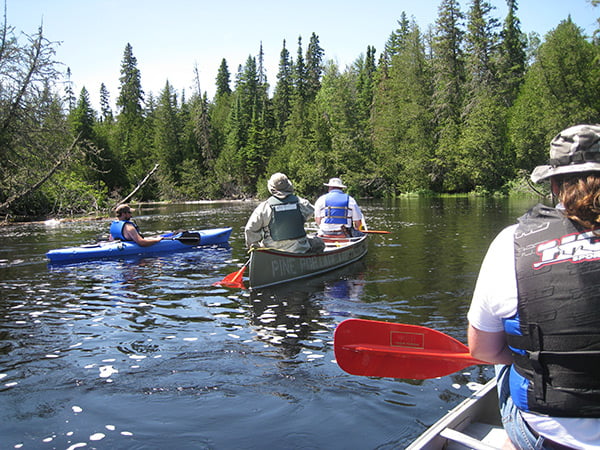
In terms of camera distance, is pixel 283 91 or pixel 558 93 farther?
pixel 283 91

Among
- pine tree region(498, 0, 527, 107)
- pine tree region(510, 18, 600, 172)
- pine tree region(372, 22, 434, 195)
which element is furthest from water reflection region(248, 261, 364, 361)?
pine tree region(498, 0, 527, 107)

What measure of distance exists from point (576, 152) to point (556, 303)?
0.61m

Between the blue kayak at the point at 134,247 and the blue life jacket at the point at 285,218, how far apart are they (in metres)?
4.93

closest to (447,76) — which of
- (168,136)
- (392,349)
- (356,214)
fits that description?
(168,136)

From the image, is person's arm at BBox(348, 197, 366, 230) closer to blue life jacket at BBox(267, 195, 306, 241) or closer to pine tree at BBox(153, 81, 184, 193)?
blue life jacket at BBox(267, 195, 306, 241)

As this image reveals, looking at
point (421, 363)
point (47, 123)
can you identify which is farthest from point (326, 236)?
point (47, 123)

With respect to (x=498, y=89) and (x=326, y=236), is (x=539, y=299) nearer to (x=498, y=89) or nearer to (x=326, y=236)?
(x=326, y=236)

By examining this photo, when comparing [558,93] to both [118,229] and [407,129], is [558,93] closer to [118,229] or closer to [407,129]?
[407,129]

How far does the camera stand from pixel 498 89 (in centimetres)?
4369

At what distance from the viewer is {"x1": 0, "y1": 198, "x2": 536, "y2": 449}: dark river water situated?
3584 millimetres

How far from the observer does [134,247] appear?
11766mm

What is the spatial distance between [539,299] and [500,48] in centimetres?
5163

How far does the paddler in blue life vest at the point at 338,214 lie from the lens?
34.2 ft

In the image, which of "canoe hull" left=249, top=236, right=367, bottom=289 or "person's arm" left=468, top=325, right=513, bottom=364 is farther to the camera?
"canoe hull" left=249, top=236, right=367, bottom=289
